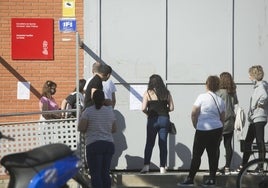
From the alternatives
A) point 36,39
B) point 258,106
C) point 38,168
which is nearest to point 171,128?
point 258,106

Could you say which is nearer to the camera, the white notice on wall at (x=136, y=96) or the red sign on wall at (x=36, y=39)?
the white notice on wall at (x=136, y=96)

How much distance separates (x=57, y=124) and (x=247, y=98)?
3.53 meters

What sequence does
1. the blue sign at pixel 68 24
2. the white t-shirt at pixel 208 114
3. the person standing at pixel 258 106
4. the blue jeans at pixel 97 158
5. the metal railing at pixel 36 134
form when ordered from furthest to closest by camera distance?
the blue sign at pixel 68 24 → the person standing at pixel 258 106 → the white t-shirt at pixel 208 114 → the metal railing at pixel 36 134 → the blue jeans at pixel 97 158

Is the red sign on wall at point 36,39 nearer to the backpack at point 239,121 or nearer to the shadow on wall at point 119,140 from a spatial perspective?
the shadow on wall at point 119,140

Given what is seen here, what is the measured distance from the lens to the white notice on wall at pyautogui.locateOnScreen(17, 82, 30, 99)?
10328 millimetres

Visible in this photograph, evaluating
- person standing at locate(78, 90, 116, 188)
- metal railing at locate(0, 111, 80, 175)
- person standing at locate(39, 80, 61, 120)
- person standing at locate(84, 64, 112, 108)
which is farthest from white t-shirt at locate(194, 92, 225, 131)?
person standing at locate(39, 80, 61, 120)

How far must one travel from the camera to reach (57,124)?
8.63m

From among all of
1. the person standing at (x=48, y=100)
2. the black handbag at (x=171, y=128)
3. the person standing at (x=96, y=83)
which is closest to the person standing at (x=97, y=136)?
the person standing at (x=96, y=83)

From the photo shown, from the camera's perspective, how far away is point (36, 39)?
406 inches

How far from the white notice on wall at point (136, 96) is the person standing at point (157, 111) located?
0.65 metres

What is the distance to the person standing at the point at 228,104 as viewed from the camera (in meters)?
9.38

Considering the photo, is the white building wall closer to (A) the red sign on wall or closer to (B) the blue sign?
(B) the blue sign

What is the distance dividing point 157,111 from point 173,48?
1353mm

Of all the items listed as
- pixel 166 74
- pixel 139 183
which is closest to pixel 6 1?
pixel 166 74
